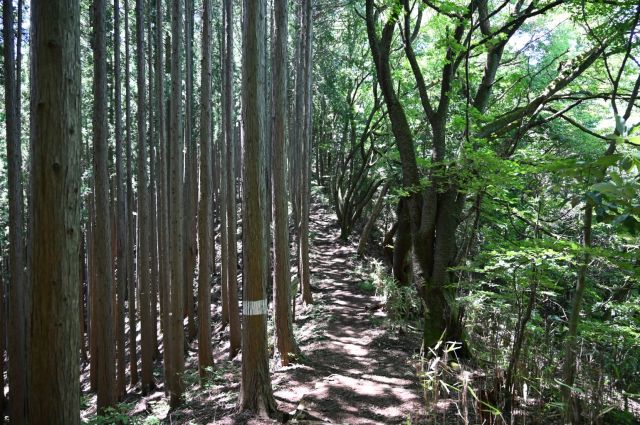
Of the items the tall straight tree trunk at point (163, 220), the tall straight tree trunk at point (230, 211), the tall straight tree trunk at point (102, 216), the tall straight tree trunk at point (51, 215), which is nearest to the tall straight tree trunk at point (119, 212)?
the tall straight tree trunk at point (163, 220)

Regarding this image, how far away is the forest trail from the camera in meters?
5.47

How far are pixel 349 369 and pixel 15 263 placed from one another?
699cm

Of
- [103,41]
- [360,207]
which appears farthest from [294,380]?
[360,207]

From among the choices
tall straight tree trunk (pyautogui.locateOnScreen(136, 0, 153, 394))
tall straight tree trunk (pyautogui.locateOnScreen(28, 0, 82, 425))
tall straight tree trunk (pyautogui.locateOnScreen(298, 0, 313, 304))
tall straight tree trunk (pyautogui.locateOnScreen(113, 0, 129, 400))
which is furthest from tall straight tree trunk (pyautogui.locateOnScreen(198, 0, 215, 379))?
tall straight tree trunk (pyautogui.locateOnScreen(28, 0, 82, 425))

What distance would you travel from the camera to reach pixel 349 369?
7.27 m

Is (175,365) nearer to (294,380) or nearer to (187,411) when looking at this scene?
(187,411)

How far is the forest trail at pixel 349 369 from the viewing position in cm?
547

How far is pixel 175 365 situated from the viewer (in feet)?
27.2

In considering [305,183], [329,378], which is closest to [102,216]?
[329,378]

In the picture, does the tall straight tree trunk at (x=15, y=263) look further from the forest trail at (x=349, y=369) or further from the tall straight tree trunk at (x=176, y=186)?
the forest trail at (x=349, y=369)

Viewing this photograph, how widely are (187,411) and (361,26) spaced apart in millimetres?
14904

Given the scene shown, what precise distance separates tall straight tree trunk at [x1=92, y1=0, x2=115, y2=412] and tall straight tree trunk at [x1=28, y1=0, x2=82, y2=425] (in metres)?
5.44

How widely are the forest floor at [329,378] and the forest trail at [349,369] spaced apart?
0.01 m

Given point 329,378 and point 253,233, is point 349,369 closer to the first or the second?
point 329,378
